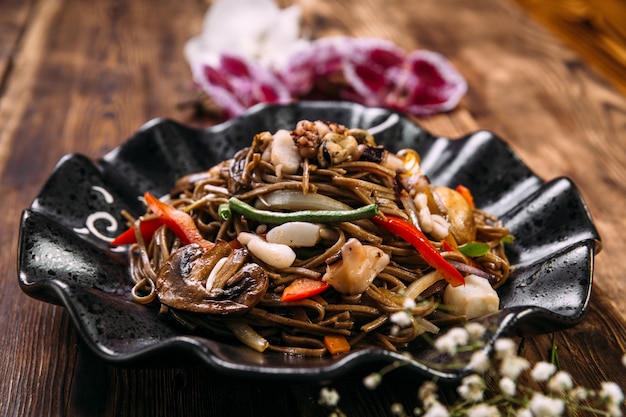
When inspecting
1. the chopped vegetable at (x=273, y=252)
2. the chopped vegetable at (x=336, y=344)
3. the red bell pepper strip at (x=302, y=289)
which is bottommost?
the chopped vegetable at (x=336, y=344)

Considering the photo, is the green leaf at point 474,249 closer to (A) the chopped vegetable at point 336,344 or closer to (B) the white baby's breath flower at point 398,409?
(A) the chopped vegetable at point 336,344

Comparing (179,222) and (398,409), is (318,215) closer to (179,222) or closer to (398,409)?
(179,222)

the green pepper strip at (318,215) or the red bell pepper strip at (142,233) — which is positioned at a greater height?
the green pepper strip at (318,215)

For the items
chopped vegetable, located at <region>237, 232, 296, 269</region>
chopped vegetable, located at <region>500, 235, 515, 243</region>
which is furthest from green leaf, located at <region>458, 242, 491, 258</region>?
chopped vegetable, located at <region>237, 232, 296, 269</region>

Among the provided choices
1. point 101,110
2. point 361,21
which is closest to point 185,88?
point 101,110

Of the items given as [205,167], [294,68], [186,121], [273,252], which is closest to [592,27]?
[294,68]

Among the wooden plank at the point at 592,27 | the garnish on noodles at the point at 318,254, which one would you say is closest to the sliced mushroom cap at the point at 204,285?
the garnish on noodles at the point at 318,254

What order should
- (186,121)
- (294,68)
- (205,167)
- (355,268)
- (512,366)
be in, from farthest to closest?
1. (294,68)
2. (186,121)
3. (205,167)
4. (355,268)
5. (512,366)
